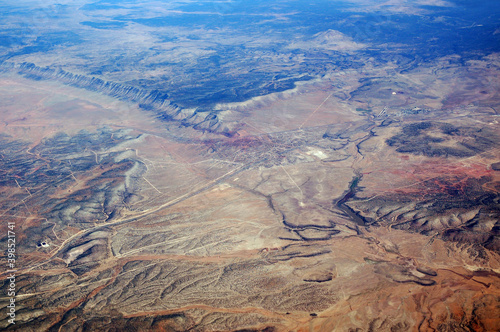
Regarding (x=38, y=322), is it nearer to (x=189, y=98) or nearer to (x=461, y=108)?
(x=189, y=98)

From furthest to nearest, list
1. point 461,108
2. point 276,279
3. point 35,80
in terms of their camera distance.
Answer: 1. point 35,80
2. point 461,108
3. point 276,279

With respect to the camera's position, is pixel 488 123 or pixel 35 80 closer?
pixel 488 123

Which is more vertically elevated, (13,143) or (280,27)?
(280,27)

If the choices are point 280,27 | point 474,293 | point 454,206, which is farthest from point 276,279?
point 280,27

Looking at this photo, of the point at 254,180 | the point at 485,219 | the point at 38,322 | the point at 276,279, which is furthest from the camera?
the point at 254,180

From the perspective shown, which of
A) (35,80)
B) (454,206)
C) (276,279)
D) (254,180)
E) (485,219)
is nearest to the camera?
(276,279)

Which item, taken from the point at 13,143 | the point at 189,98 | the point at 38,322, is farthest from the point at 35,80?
the point at 38,322

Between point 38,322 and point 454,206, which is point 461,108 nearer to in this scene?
point 454,206

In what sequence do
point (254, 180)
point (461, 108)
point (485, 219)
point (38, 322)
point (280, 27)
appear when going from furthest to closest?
point (280, 27), point (461, 108), point (254, 180), point (485, 219), point (38, 322)

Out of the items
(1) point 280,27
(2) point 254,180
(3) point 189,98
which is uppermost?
(1) point 280,27
